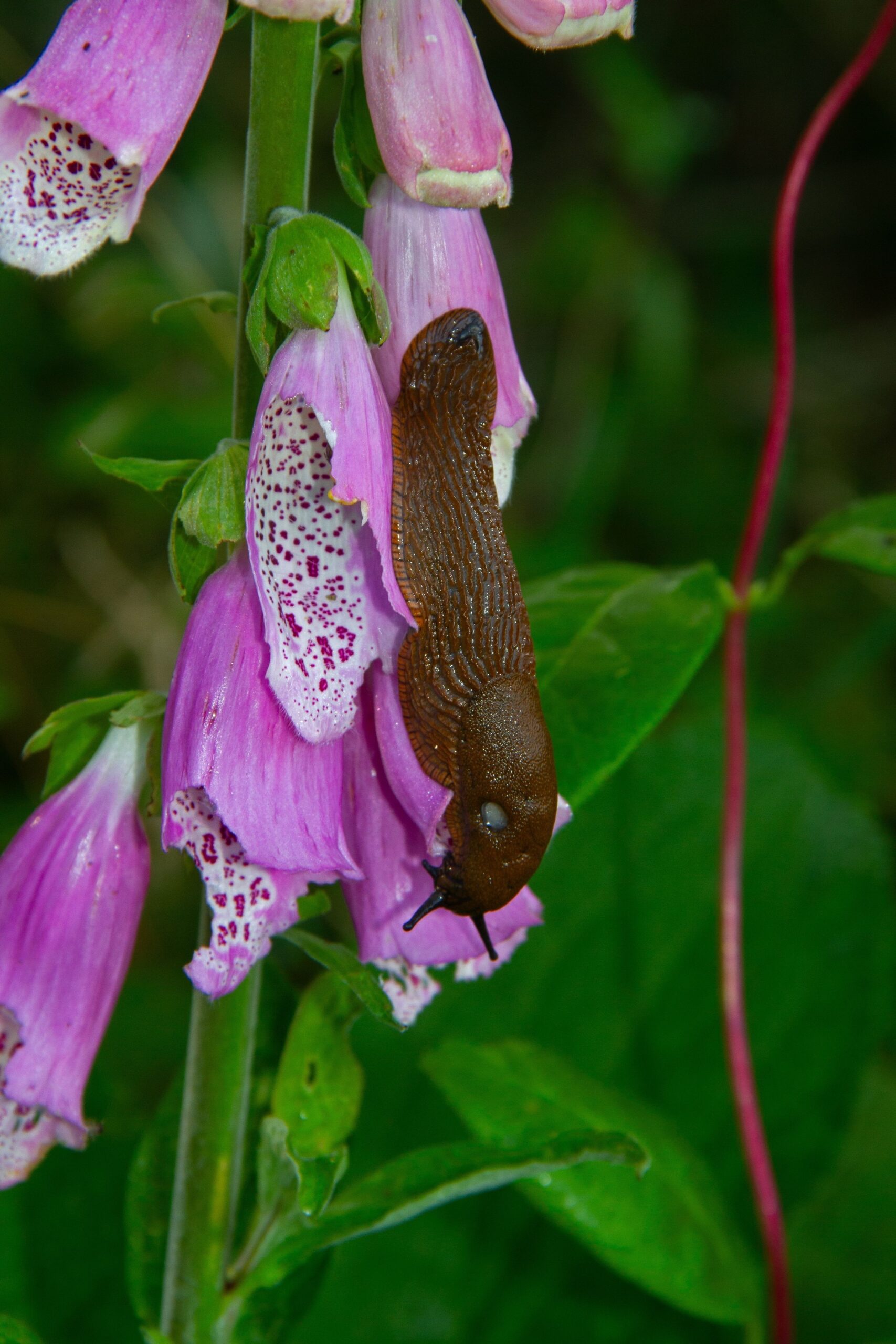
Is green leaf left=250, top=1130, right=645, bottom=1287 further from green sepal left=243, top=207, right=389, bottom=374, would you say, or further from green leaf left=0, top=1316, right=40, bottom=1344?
green sepal left=243, top=207, right=389, bottom=374

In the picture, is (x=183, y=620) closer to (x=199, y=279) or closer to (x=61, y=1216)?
(x=199, y=279)

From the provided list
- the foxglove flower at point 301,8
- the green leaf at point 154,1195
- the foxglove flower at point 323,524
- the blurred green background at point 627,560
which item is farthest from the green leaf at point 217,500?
the green leaf at point 154,1195

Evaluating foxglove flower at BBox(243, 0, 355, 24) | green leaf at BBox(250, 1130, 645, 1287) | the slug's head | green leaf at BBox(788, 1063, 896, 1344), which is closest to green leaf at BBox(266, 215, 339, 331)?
foxglove flower at BBox(243, 0, 355, 24)

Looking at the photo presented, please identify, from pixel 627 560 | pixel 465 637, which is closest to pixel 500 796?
pixel 465 637

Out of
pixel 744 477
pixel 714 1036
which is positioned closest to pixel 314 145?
pixel 744 477

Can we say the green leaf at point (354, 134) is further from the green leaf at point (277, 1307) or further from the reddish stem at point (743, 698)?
the green leaf at point (277, 1307)
